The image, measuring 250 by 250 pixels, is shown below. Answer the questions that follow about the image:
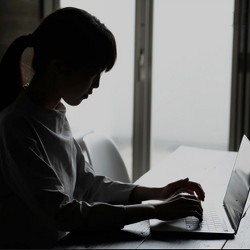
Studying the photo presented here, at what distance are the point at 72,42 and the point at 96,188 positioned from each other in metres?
0.49

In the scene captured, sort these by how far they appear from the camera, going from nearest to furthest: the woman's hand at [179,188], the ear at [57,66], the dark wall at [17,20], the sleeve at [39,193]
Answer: the sleeve at [39,193] < the ear at [57,66] < the woman's hand at [179,188] < the dark wall at [17,20]

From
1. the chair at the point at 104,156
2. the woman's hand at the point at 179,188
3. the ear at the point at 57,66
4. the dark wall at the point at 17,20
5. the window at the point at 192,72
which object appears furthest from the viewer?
the window at the point at 192,72

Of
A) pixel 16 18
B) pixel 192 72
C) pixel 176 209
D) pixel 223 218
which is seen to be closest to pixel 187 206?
pixel 176 209

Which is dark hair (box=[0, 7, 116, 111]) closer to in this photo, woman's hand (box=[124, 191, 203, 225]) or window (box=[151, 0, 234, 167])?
woman's hand (box=[124, 191, 203, 225])

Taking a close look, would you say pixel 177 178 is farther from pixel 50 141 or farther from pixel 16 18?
pixel 16 18

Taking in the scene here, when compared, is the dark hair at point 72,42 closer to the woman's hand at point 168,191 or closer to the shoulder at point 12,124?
the shoulder at point 12,124

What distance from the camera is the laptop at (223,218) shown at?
1.37 meters

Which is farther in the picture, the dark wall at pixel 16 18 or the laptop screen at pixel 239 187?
the dark wall at pixel 16 18

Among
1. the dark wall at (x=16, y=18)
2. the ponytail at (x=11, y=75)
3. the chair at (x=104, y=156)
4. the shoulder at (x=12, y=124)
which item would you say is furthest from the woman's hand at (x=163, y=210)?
the dark wall at (x=16, y=18)

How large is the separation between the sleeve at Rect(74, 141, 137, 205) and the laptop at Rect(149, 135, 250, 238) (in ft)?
0.69

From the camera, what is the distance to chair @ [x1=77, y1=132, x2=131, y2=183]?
7.35 feet

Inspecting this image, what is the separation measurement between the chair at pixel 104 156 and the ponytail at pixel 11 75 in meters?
0.78

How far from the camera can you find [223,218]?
1.51m

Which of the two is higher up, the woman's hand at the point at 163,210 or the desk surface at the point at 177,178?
the woman's hand at the point at 163,210
